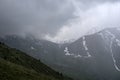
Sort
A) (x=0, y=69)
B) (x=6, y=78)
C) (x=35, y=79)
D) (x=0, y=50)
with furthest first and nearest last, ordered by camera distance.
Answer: (x=0, y=50) < (x=35, y=79) < (x=0, y=69) < (x=6, y=78)

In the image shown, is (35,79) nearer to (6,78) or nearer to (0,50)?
(6,78)

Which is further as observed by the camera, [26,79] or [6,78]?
[26,79]

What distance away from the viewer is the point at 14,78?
2704 inches

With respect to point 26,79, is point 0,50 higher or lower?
higher

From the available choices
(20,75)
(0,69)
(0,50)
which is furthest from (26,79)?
(0,50)

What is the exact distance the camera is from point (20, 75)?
75312mm

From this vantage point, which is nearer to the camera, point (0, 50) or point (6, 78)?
point (6, 78)

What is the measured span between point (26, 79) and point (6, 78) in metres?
8.31

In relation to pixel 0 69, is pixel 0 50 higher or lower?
higher

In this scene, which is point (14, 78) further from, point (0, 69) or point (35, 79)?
point (35, 79)

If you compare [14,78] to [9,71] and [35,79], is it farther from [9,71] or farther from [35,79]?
[35,79]

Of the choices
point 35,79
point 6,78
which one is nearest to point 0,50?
point 35,79

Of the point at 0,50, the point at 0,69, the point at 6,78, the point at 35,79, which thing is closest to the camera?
the point at 6,78

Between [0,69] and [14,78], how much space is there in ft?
20.3
